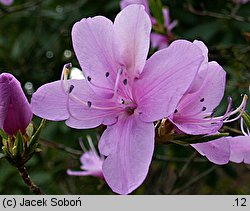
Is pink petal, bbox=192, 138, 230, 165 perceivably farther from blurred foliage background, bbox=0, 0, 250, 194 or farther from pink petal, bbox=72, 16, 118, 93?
blurred foliage background, bbox=0, 0, 250, 194

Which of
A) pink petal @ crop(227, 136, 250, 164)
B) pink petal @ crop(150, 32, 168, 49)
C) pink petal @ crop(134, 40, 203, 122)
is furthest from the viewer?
pink petal @ crop(150, 32, 168, 49)

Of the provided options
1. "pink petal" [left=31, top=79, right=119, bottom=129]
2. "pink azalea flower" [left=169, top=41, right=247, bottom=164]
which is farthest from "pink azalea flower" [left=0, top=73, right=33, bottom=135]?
"pink azalea flower" [left=169, top=41, right=247, bottom=164]

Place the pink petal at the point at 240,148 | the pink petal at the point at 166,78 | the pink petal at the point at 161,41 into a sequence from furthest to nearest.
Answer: the pink petal at the point at 161,41, the pink petal at the point at 240,148, the pink petal at the point at 166,78

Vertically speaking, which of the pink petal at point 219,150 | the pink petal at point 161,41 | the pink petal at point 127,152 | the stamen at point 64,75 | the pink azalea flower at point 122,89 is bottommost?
the pink petal at point 161,41

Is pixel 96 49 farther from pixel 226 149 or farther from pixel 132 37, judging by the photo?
pixel 226 149

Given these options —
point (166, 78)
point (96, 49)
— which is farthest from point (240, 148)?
point (96, 49)

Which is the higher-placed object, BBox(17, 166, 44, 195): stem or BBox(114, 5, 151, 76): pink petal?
BBox(114, 5, 151, 76): pink petal

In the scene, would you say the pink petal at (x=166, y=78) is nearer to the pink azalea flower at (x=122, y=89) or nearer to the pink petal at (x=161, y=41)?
the pink azalea flower at (x=122, y=89)

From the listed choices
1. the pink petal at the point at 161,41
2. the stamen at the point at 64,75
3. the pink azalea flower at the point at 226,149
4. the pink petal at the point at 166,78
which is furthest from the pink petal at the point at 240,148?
the pink petal at the point at 161,41
